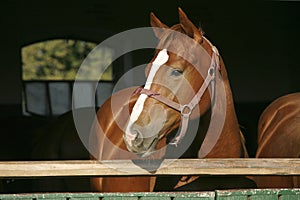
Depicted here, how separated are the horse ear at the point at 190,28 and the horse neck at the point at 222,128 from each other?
0.22m

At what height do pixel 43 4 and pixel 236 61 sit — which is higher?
pixel 43 4

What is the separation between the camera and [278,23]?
28.2 feet

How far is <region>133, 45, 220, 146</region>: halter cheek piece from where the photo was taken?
3100 millimetres

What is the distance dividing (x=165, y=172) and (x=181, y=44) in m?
0.65

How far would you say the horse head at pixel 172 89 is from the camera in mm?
3051

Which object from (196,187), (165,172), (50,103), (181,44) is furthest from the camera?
(50,103)

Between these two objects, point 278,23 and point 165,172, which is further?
point 278,23

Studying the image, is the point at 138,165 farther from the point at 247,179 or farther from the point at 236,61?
the point at 236,61

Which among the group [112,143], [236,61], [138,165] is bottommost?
[236,61]

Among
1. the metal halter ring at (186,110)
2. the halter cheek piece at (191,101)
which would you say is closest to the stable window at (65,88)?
the halter cheek piece at (191,101)

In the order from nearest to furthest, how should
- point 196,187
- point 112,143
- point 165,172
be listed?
point 165,172 < point 196,187 < point 112,143

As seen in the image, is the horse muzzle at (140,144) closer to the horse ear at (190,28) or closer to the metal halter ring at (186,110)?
the metal halter ring at (186,110)

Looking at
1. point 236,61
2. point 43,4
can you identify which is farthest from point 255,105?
point 43,4

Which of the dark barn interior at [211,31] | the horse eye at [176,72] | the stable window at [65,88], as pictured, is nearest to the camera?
the horse eye at [176,72]
